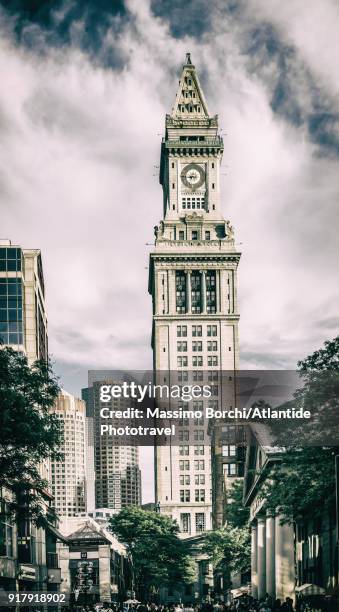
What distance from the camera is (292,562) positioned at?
61969mm

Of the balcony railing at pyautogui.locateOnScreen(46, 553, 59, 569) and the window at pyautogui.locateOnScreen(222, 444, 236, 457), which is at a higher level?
the window at pyautogui.locateOnScreen(222, 444, 236, 457)

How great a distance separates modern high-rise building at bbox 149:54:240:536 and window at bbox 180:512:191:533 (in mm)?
167

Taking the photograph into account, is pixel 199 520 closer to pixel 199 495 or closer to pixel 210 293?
pixel 199 495

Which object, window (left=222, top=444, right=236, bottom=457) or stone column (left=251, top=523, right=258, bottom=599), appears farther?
window (left=222, top=444, right=236, bottom=457)

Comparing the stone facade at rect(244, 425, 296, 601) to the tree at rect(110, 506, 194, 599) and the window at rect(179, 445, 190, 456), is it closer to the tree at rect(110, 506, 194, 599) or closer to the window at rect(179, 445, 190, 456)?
the tree at rect(110, 506, 194, 599)

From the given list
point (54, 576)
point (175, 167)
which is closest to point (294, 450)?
point (54, 576)

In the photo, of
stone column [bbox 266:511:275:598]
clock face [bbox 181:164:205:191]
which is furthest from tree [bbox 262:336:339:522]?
clock face [bbox 181:164:205:191]

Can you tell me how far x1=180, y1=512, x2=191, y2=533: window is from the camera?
160 metres

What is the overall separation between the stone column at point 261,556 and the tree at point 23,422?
3313cm

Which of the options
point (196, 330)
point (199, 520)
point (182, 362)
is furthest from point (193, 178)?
point (199, 520)

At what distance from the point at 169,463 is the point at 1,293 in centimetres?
6495

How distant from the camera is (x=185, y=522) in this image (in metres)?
160

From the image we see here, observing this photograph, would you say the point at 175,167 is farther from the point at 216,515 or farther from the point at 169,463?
the point at 216,515

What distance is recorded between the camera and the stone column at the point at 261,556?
72.1 meters
